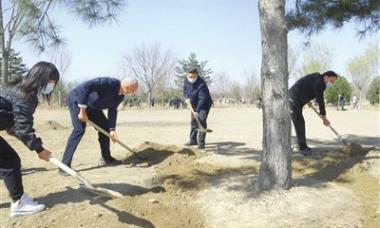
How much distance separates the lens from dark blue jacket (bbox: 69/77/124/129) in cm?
605

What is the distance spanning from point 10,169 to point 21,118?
20.5 inches

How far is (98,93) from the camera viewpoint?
6.24 m

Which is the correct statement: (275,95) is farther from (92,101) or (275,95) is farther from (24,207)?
(24,207)

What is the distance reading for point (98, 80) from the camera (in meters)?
6.21

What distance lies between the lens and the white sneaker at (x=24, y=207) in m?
4.42

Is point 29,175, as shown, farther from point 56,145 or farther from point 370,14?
point 370,14

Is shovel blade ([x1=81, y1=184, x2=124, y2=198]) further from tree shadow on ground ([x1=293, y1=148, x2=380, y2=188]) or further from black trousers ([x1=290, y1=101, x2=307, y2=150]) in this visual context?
black trousers ([x1=290, y1=101, x2=307, y2=150])

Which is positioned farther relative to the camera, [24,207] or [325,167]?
[325,167]

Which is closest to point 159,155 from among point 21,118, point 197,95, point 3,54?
point 197,95

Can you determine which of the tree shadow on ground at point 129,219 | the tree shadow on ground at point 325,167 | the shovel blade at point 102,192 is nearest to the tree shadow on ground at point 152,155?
the tree shadow on ground at point 325,167

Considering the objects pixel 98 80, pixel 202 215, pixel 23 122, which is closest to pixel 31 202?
pixel 23 122

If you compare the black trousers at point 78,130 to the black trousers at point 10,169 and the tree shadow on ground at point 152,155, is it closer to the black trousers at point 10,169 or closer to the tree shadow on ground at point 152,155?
the tree shadow on ground at point 152,155

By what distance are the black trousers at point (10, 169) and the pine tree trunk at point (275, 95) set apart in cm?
240

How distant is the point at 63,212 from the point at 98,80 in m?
2.16
